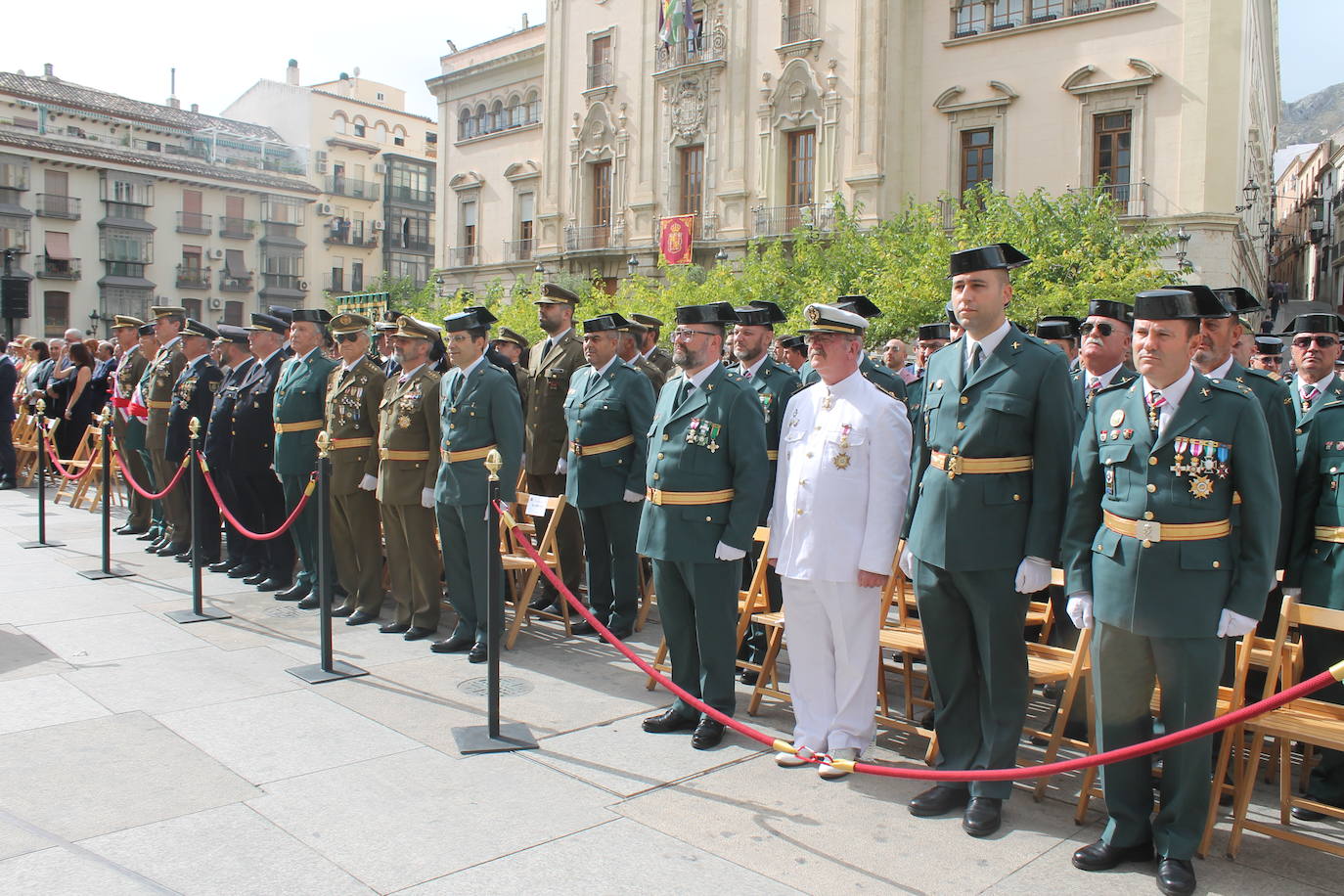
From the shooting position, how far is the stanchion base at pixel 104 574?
880cm

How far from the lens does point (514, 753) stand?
4.92 m

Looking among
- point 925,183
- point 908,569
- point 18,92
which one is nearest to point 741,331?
point 908,569

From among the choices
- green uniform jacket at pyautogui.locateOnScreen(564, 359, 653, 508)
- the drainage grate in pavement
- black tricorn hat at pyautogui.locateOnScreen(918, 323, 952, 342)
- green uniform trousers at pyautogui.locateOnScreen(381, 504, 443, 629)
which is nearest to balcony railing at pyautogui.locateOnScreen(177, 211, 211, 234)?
black tricorn hat at pyautogui.locateOnScreen(918, 323, 952, 342)

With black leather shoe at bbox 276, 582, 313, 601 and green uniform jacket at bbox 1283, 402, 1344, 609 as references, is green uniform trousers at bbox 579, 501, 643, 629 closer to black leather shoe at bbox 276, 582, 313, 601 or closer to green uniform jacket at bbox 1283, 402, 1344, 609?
black leather shoe at bbox 276, 582, 313, 601

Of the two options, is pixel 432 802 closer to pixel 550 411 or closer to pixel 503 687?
pixel 503 687

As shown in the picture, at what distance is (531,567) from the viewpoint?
680cm

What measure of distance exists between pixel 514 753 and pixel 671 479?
1527 mm

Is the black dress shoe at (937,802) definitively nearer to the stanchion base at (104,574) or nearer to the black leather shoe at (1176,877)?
the black leather shoe at (1176,877)

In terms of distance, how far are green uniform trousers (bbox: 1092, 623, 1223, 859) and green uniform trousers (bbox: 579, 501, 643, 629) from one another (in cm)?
381

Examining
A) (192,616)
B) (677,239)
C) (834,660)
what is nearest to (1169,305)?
(834,660)

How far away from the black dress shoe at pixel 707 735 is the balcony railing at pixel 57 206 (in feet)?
171

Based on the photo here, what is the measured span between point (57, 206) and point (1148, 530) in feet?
178

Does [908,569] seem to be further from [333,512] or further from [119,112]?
[119,112]

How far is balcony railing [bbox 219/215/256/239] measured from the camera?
180ft
